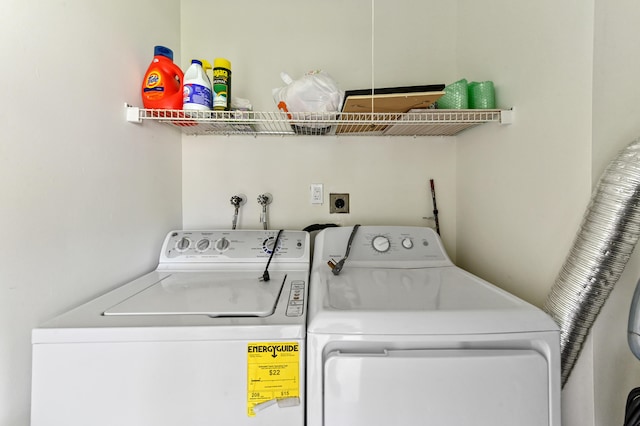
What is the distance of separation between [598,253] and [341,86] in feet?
4.21

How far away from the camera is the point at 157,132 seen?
1.31 m

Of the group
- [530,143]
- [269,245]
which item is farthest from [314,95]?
[530,143]

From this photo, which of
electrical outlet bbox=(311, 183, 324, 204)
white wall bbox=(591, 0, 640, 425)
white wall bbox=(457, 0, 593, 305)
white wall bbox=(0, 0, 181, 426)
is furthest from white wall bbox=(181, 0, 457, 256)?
white wall bbox=(591, 0, 640, 425)

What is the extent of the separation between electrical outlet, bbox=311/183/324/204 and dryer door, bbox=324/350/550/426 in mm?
998

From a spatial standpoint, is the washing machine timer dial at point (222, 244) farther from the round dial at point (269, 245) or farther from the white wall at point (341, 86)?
the white wall at point (341, 86)

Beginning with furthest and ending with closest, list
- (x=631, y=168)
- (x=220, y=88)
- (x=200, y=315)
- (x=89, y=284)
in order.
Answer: (x=220, y=88)
(x=89, y=284)
(x=200, y=315)
(x=631, y=168)

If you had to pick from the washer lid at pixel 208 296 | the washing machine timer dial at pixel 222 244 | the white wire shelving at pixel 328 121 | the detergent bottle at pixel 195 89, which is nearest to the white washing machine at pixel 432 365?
the washer lid at pixel 208 296

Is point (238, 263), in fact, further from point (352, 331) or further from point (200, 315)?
point (352, 331)

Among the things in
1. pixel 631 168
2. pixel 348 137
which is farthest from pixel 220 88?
pixel 631 168

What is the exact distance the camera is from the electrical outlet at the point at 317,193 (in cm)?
156

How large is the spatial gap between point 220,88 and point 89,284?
2.73 feet

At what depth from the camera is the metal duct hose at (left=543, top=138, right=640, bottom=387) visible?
634 millimetres

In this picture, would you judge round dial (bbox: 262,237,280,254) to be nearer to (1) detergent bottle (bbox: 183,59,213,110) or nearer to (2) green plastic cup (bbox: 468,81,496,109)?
(1) detergent bottle (bbox: 183,59,213,110)

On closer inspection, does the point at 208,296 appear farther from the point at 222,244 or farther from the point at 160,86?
the point at 160,86
